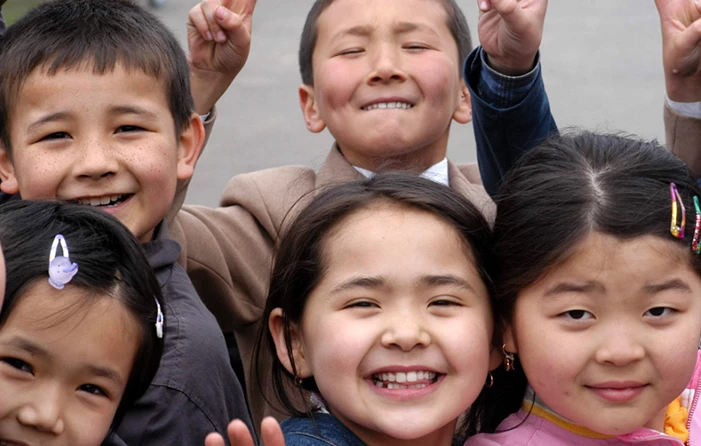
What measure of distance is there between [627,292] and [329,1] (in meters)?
1.48

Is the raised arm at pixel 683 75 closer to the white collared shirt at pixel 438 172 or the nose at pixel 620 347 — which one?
the white collared shirt at pixel 438 172

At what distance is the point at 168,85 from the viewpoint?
2.59 meters

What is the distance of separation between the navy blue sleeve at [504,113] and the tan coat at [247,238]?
133 millimetres

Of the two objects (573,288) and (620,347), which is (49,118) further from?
(620,347)

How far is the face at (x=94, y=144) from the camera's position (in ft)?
7.84

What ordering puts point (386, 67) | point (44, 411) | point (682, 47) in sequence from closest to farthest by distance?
1. point (44, 411)
2. point (682, 47)
3. point (386, 67)

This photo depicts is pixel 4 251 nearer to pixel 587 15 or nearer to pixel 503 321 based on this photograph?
pixel 503 321

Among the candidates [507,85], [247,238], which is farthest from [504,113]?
[247,238]

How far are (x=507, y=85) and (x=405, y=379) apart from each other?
1.01 meters

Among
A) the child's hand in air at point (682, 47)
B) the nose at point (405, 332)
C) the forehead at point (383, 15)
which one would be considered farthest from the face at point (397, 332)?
the forehead at point (383, 15)

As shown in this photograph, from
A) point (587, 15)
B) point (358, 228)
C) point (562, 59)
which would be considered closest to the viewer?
point (358, 228)

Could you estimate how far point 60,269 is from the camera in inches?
77.5


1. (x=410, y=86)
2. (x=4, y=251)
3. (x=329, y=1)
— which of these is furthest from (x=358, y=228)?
(x=329, y=1)

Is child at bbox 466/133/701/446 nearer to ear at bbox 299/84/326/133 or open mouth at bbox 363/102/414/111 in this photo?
open mouth at bbox 363/102/414/111
